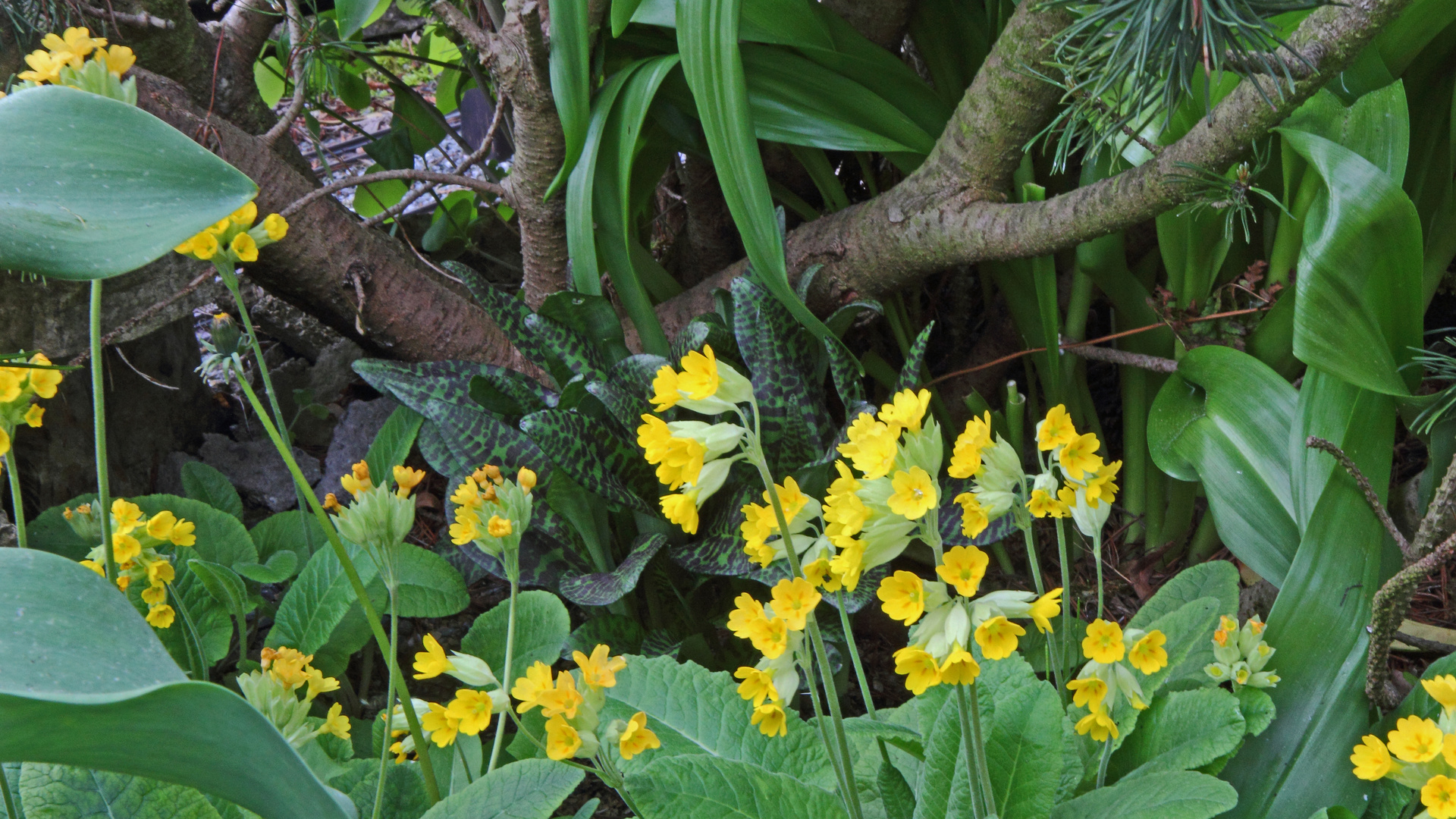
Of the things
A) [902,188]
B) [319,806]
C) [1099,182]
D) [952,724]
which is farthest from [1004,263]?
[319,806]

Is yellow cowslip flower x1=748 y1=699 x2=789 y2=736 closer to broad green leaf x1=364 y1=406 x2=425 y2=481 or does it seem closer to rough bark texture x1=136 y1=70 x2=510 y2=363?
broad green leaf x1=364 y1=406 x2=425 y2=481

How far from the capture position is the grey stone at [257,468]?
149cm

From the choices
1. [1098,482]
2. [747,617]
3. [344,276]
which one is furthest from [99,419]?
[344,276]

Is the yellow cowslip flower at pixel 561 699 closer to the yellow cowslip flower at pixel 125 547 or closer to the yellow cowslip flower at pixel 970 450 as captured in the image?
the yellow cowslip flower at pixel 970 450

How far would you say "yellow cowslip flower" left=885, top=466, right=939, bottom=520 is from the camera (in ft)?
1.58

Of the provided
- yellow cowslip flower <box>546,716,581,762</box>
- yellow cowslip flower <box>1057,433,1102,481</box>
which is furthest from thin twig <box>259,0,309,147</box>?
yellow cowslip flower <box>1057,433,1102,481</box>

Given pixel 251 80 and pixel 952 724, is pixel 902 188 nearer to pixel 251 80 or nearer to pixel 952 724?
pixel 952 724

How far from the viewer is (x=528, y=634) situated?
3.20 feet

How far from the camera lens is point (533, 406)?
1220mm

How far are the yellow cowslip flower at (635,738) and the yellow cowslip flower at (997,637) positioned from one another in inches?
8.7

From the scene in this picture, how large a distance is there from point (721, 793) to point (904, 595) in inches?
9.2

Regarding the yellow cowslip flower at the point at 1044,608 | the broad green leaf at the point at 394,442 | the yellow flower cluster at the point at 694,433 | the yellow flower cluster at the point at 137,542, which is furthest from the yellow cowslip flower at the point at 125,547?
the yellow cowslip flower at the point at 1044,608

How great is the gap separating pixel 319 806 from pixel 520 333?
0.88 m

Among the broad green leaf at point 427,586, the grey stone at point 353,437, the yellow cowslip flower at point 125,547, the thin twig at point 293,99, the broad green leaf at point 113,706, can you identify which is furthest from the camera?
the grey stone at point 353,437
